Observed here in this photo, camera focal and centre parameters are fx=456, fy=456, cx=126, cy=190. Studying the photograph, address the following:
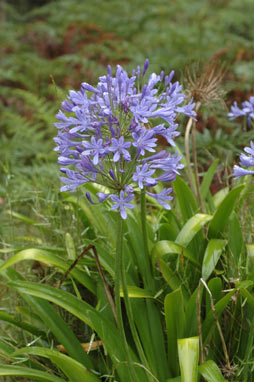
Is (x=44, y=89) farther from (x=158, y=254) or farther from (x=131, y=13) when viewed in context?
(x=158, y=254)

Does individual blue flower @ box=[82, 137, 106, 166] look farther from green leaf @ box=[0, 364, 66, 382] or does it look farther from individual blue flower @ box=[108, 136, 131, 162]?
green leaf @ box=[0, 364, 66, 382]

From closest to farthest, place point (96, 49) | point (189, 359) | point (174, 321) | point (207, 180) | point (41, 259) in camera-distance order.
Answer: point (189, 359)
point (174, 321)
point (41, 259)
point (207, 180)
point (96, 49)

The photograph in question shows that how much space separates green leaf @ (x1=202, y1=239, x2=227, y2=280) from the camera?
196 cm

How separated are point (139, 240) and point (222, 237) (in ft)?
1.34

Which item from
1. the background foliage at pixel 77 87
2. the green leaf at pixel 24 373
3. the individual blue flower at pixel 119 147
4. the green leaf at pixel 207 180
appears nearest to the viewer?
the individual blue flower at pixel 119 147

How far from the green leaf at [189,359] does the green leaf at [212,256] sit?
349 millimetres

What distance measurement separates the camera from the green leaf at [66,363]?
67.4 inches

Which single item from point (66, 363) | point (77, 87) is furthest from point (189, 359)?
point (77, 87)

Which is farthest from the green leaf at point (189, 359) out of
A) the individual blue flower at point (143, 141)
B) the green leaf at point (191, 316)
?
the individual blue flower at point (143, 141)

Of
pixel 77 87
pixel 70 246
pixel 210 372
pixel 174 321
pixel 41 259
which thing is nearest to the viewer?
pixel 210 372

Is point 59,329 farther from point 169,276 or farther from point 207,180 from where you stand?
point 207,180

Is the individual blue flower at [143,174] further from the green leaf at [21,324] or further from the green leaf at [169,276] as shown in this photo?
the green leaf at [21,324]

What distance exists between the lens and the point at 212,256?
6.55 ft

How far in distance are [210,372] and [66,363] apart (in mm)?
550
